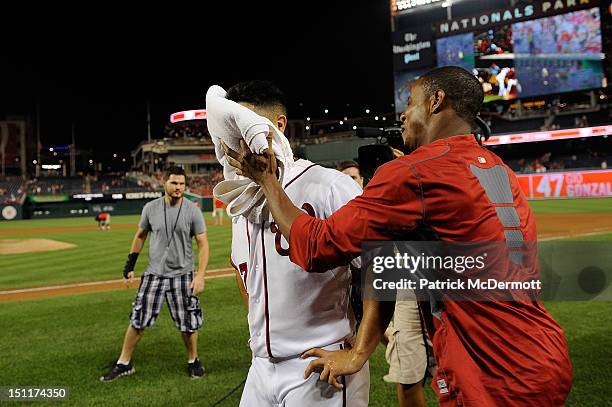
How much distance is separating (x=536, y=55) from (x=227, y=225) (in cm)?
2175

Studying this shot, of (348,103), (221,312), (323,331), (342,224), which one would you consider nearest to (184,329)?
(221,312)

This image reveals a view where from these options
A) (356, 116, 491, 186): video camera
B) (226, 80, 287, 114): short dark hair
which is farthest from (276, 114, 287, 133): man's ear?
(356, 116, 491, 186): video camera

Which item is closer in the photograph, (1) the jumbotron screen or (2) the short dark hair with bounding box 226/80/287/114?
(2) the short dark hair with bounding box 226/80/287/114

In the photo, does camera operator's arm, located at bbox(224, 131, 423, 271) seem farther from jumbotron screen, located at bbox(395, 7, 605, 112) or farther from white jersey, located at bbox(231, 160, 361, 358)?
jumbotron screen, located at bbox(395, 7, 605, 112)

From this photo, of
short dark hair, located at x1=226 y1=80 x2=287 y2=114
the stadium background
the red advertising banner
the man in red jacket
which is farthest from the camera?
the red advertising banner

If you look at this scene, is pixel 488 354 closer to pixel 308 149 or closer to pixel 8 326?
pixel 308 149

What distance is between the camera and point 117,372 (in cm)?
505

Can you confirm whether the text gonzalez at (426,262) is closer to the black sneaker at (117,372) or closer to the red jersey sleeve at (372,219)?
the red jersey sleeve at (372,219)

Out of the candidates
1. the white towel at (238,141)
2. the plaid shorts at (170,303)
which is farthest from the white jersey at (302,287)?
the plaid shorts at (170,303)

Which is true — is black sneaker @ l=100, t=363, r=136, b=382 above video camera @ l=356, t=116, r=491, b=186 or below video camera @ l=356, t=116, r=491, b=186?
below

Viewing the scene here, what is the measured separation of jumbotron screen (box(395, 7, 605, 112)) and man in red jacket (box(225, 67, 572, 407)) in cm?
2918

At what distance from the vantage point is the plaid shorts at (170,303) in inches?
208

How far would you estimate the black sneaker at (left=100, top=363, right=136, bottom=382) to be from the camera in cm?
499

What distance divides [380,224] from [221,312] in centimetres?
660
